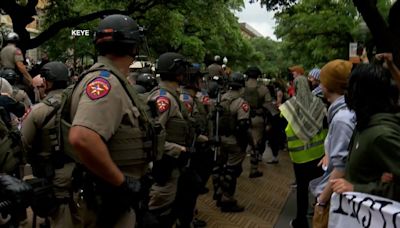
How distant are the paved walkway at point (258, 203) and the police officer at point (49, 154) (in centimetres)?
248

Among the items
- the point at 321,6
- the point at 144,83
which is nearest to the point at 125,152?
the point at 144,83

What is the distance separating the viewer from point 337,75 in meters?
4.04

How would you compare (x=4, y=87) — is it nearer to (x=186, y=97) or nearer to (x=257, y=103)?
(x=186, y=97)

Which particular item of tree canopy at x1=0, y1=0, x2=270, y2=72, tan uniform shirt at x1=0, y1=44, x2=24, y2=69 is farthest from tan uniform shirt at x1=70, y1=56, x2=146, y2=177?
tree canopy at x1=0, y1=0, x2=270, y2=72

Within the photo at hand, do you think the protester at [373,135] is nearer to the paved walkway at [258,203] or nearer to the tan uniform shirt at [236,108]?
the paved walkway at [258,203]

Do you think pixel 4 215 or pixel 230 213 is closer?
pixel 4 215

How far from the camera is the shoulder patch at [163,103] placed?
4.91 meters

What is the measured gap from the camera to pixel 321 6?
24.5m

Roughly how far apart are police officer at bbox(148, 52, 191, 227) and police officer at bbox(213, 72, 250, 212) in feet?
7.78

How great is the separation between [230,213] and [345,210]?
465 cm

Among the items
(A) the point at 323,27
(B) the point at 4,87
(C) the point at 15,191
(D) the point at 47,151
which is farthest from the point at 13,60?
(A) the point at 323,27

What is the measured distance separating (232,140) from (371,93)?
4.90 metres

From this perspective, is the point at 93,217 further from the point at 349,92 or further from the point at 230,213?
the point at 230,213

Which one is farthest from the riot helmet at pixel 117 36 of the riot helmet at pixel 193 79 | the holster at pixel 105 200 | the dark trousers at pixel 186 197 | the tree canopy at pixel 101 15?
the tree canopy at pixel 101 15
